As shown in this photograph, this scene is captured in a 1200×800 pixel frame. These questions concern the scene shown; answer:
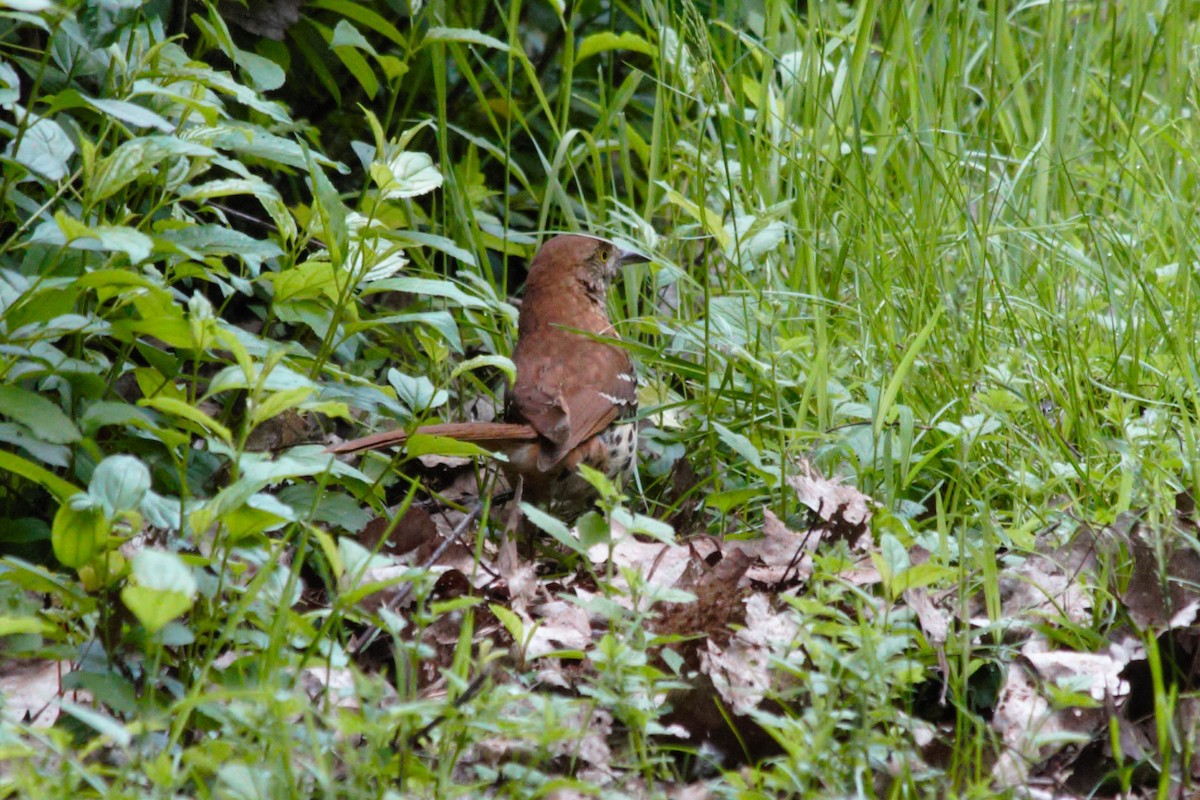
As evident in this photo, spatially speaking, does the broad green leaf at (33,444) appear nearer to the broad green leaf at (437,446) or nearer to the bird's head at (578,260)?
the broad green leaf at (437,446)

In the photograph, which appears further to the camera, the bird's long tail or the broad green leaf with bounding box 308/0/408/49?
the broad green leaf with bounding box 308/0/408/49

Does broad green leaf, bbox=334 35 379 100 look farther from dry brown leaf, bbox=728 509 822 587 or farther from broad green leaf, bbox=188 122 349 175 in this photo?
dry brown leaf, bbox=728 509 822 587

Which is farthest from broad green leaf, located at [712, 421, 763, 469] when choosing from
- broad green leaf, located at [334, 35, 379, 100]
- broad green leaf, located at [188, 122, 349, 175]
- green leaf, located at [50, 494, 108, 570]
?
green leaf, located at [50, 494, 108, 570]

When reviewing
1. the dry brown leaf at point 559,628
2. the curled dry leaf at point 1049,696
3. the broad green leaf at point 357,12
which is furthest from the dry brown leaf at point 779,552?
the broad green leaf at point 357,12

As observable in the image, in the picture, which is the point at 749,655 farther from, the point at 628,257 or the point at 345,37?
the point at 628,257

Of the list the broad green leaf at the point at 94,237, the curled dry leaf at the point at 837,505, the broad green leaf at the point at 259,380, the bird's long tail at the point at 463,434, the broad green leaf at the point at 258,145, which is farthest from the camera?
the curled dry leaf at the point at 837,505

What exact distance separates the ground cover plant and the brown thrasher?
11 cm

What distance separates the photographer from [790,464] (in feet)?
11.5

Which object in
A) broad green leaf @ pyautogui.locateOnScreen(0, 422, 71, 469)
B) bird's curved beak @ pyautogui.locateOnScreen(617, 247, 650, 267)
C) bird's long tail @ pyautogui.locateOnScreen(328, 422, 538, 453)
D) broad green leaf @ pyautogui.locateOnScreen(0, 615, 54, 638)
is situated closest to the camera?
broad green leaf @ pyautogui.locateOnScreen(0, 615, 54, 638)

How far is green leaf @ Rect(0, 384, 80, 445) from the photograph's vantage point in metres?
2.48

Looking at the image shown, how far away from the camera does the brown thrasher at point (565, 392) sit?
3.84 meters

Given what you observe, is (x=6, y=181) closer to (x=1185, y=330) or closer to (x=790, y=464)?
(x=790, y=464)

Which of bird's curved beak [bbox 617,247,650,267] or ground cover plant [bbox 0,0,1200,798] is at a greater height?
ground cover plant [bbox 0,0,1200,798]

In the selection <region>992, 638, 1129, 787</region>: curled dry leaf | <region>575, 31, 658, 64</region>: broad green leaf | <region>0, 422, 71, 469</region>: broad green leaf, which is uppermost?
<region>575, 31, 658, 64</region>: broad green leaf
